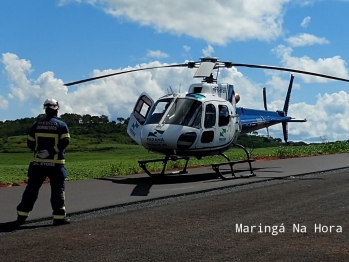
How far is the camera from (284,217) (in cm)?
1041

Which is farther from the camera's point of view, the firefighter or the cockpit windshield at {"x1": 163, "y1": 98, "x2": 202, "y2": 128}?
the cockpit windshield at {"x1": 163, "y1": 98, "x2": 202, "y2": 128}

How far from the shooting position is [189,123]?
53.8 ft

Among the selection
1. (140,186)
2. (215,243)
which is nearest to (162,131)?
(140,186)

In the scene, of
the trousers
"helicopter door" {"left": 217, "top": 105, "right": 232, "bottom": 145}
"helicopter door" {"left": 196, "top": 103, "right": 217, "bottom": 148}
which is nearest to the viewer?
the trousers

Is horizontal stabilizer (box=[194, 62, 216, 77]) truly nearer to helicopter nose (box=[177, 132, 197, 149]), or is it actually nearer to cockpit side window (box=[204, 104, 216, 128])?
cockpit side window (box=[204, 104, 216, 128])

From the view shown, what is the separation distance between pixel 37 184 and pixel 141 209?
87.9 inches

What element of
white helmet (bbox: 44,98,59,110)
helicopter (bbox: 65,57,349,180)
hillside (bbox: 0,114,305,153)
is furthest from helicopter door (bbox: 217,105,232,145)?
hillside (bbox: 0,114,305,153)

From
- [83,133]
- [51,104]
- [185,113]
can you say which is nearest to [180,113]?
[185,113]

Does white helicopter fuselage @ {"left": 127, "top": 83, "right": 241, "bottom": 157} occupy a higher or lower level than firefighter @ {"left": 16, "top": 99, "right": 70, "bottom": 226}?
higher

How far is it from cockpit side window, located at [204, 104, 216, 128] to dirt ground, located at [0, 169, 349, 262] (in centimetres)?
468

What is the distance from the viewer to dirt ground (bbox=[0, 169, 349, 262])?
7.76 metres

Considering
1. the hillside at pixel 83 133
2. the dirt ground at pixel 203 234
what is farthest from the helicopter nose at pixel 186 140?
the hillside at pixel 83 133

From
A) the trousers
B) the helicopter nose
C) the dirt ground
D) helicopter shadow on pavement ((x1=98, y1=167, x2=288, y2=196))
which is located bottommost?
the dirt ground

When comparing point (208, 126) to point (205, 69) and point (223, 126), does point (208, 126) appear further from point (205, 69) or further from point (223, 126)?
point (205, 69)
